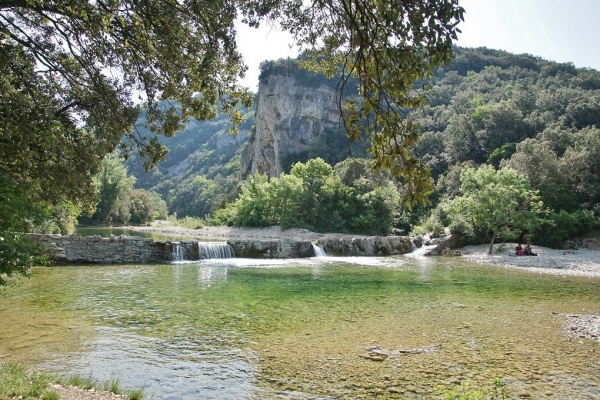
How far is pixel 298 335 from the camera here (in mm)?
9281

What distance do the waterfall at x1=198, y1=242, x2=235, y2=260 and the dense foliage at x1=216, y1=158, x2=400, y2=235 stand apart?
56.7 ft

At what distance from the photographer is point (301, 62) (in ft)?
24.5

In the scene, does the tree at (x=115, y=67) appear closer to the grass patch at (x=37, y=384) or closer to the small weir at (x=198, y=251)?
the grass patch at (x=37, y=384)

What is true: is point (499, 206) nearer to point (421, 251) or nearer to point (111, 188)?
point (421, 251)

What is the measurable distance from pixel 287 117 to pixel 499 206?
188ft

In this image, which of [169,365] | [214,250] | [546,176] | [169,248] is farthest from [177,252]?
[546,176]

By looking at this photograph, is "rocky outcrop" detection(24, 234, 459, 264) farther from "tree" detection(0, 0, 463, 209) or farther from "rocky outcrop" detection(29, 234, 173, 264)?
"tree" detection(0, 0, 463, 209)

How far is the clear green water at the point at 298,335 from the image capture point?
6707mm

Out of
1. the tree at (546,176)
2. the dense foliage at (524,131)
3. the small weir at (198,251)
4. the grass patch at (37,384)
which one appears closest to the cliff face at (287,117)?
the dense foliage at (524,131)

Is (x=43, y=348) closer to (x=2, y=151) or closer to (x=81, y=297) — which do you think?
(x=2, y=151)

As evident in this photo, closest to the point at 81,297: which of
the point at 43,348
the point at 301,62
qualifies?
the point at 43,348

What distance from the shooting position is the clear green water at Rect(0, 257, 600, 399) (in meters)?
6.71

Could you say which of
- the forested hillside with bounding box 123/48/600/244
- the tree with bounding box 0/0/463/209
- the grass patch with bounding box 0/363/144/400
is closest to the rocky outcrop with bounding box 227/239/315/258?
the forested hillside with bounding box 123/48/600/244

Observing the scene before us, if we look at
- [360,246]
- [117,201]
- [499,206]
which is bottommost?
[360,246]
